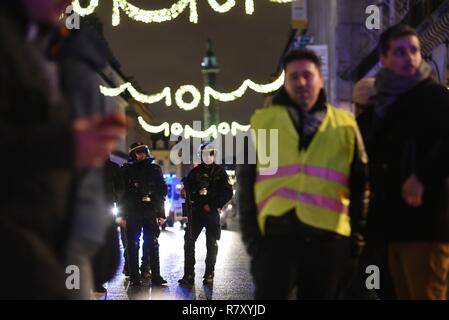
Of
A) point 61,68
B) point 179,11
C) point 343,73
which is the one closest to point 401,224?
point 61,68

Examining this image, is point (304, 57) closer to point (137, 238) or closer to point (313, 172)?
point (313, 172)

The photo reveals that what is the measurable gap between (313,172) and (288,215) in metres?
0.25

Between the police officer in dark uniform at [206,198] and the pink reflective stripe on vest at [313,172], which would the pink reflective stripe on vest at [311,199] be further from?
the police officer in dark uniform at [206,198]

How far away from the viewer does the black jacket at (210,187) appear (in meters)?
10.6

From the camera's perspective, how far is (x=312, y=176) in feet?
12.8

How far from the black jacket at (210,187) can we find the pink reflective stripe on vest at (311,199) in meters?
6.62

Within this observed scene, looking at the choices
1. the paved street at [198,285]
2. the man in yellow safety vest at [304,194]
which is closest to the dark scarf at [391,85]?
the man in yellow safety vest at [304,194]

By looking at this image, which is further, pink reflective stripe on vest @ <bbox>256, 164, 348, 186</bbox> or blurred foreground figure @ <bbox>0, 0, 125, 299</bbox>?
pink reflective stripe on vest @ <bbox>256, 164, 348, 186</bbox>

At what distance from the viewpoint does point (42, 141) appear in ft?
7.63

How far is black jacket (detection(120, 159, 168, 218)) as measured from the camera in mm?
10367

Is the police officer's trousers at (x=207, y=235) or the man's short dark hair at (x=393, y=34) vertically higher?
the man's short dark hair at (x=393, y=34)

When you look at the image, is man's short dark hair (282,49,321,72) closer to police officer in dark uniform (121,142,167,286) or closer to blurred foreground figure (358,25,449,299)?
blurred foreground figure (358,25,449,299)

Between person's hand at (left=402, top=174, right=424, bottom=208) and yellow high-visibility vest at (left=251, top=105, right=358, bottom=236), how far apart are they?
33 cm

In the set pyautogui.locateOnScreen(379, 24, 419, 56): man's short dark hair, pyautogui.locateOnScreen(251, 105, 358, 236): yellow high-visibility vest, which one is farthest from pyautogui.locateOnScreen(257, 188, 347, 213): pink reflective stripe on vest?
pyautogui.locateOnScreen(379, 24, 419, 56): man's short dark hair
